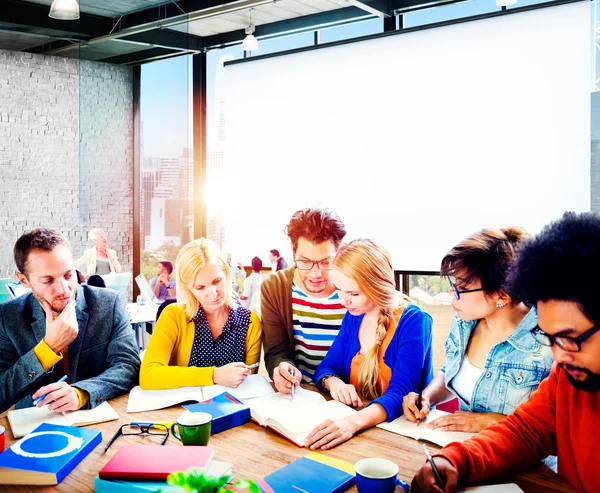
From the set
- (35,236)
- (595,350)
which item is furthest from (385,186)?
(595,350)

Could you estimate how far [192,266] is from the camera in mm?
2178

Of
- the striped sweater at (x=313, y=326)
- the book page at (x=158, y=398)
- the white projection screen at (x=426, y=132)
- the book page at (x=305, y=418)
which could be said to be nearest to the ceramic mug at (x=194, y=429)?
the book page at (x=305, y=418)

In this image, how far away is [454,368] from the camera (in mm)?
1945

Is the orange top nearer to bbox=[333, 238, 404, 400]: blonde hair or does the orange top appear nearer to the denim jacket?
bbox=[333, 238, 404, 400]: blonde hair

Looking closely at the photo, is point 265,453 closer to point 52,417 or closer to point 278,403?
point 278,403

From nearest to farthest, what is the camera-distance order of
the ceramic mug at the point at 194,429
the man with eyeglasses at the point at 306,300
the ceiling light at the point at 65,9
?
the ceramic mug at the point at 194,429, the man with eyeglasses at the point at 306,300, the ceiling light at the point at 65,9

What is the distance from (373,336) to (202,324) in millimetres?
651

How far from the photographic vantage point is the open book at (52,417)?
1.67 m

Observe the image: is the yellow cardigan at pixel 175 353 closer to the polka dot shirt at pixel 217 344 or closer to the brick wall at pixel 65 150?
the polka dot shirt at pixel 217 344

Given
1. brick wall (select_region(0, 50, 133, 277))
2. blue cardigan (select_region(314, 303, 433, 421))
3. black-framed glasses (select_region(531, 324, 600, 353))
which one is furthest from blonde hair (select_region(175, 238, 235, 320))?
brick wall (select_region(0, 50, 133, 277))

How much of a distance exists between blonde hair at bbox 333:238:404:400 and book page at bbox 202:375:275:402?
331mm

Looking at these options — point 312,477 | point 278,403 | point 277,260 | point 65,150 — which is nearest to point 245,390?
point 278,403

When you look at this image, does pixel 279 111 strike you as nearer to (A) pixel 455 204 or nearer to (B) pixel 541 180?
(A) pixel 455 204

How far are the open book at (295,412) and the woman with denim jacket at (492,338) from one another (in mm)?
236
